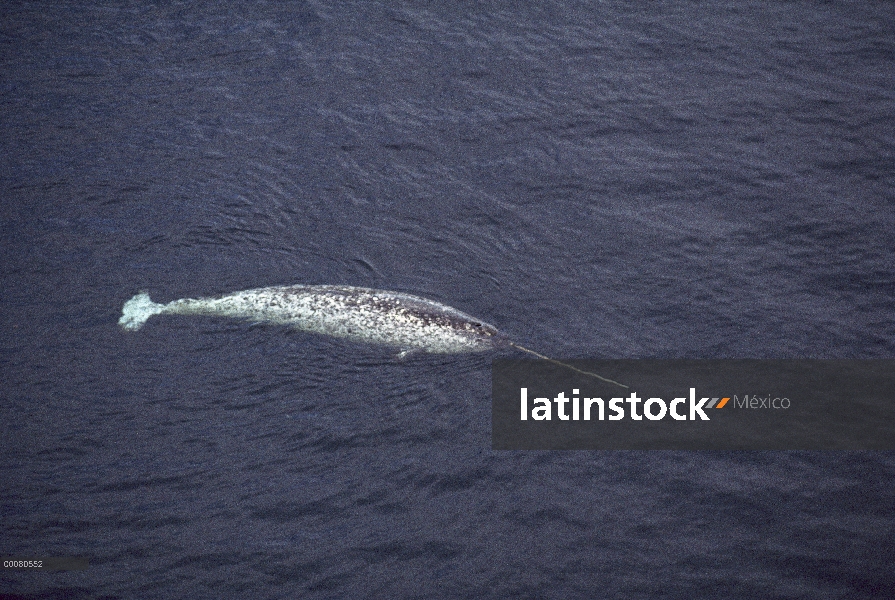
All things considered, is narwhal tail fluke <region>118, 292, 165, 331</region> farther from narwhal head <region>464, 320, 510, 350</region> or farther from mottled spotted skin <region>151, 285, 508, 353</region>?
narwhal head <region>464, 320, 510, 350</region>

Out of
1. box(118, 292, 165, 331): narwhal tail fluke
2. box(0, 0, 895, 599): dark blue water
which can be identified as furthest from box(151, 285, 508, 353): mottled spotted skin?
box(0, 0, 895, 599): dark blue water

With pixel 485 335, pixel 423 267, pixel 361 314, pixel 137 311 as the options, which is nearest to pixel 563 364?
pixel 485 335

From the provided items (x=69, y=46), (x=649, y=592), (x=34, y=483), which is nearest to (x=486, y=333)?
(x=649, y=592)

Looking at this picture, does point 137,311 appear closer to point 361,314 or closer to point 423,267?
point 361,314

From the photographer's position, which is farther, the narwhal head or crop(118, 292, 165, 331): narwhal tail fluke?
crop(118, 292, 165, 331): narwhal tail fluke

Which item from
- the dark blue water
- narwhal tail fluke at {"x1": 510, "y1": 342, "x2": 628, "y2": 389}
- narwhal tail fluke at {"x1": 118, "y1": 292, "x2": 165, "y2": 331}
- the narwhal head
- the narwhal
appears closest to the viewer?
the dark blue water

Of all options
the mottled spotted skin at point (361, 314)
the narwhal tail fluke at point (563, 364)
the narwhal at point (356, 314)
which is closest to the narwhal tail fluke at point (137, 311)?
the narwhal at point (356, 314)

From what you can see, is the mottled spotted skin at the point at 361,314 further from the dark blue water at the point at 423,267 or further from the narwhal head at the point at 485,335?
the dark blue water at the point at 423,267
